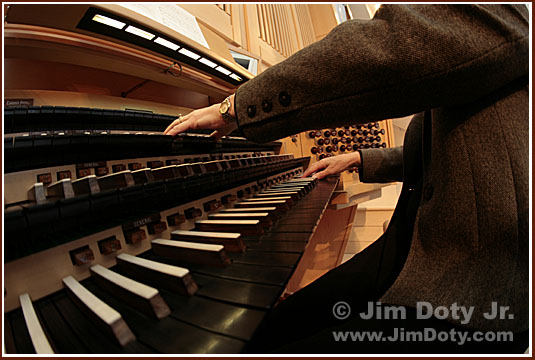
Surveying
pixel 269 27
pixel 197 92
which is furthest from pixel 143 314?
pixel 269 27

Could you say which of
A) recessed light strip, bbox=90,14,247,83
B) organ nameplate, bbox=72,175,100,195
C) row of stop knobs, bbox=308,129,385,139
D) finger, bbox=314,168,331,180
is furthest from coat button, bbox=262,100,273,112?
row of stop knobs, bbox=308,129,385,139

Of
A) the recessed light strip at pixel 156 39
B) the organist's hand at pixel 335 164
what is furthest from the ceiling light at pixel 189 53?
the organist's hand at pixel 335 164

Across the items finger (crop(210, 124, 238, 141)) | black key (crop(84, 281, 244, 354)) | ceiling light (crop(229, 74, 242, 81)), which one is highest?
ceiling light (crop(229, 74, 242, 81))

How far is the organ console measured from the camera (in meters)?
0.32

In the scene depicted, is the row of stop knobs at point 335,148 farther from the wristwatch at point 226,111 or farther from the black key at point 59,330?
the black key at point 59,330

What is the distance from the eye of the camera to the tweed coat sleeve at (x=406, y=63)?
383 mm

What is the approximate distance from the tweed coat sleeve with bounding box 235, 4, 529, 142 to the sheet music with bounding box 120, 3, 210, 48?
728 millimetres

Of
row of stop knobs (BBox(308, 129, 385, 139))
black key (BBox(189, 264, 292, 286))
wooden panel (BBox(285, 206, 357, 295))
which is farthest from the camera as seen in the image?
row of stop knobs (BBox(308, 129, 385, 139))

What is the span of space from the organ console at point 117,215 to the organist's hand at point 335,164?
42cm

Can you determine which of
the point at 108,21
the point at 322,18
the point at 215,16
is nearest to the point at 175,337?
the point at 108,21

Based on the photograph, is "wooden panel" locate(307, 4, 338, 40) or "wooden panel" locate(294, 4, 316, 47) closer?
"wooden panel" locate(294, 4, 316, 47)

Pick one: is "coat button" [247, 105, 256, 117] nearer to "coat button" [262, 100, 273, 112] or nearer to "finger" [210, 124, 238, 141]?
"coat button" [262, 100, 273, 112]

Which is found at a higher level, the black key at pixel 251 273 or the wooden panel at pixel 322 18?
the wooden panel at pixel 322 18

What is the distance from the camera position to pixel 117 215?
0.51 metres
